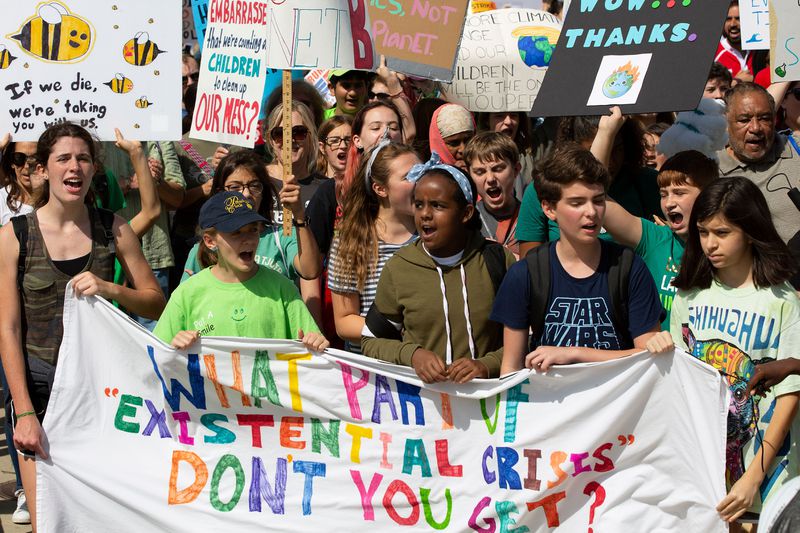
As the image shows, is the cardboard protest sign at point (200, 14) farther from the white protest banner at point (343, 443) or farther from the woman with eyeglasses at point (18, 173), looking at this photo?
the white protest banner at point (343, 443)

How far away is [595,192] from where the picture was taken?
4.48 metres

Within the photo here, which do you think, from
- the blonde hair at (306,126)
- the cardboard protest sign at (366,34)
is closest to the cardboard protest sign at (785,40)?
the cardboard protest sign at (366,34)

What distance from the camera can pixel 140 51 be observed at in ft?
21.0

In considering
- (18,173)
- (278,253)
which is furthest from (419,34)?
(18,173)

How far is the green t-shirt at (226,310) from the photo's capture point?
16.4 feet

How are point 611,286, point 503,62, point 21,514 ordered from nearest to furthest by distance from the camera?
point 611,286 < point 21,514 < point 503,62

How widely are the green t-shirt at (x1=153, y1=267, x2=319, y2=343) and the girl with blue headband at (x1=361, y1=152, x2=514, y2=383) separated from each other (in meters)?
0.49

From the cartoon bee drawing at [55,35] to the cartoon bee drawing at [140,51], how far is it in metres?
0.21

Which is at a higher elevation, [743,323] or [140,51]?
[140,51]

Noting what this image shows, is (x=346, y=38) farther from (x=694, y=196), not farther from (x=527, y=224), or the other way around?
(x=694, y=196)

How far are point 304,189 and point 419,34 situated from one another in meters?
1.20

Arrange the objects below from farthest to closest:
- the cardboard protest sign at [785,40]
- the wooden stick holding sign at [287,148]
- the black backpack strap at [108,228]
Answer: the cardboard protest sign at [785,40] < the wooden stick holding sign at [287,148] < the black backpack strap at [108,228]

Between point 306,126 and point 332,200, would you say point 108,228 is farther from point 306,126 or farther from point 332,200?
point 306,126

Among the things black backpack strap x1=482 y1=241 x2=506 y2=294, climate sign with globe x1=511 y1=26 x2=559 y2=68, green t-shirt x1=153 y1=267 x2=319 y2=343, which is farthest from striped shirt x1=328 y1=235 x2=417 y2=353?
climate sign with globe x1=511 y1=26 x2=559 y2=68
